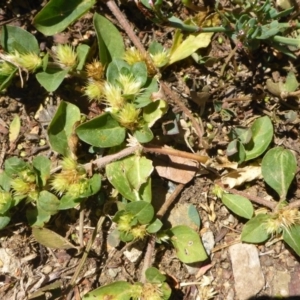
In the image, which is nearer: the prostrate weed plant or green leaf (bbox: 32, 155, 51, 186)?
the prostrate weed plant

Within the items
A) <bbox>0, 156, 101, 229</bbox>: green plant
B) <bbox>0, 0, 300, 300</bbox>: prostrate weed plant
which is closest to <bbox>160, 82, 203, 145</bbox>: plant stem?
<bbox>0, 0, 300, 300</bbox>: prostrate weed plant

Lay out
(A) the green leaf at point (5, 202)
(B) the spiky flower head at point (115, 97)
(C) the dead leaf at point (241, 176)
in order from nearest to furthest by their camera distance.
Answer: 1. (B) the spiky flower head at point (115, 97)
2. (A) the green leaf at point (5, 202)
3. (C) the dead leaf at point (241, 176)

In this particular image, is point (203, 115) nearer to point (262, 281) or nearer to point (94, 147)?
point (94, 147)

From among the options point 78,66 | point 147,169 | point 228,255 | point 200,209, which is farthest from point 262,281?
point 78,66

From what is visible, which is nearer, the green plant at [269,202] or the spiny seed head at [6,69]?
the spiny seed head at [6,69]

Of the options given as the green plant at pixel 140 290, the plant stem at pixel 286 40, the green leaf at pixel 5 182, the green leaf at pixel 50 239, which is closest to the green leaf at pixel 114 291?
the green plant at pixel 140 290

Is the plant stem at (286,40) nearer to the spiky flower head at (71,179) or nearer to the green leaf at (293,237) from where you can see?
the green leaf at (293,237)

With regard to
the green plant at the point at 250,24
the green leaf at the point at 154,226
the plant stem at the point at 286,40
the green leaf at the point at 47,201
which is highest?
the green plant at the point at 250,24

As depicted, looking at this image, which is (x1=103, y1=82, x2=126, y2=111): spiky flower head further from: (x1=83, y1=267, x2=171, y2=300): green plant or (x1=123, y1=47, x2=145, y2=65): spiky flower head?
(x1=83, y1=267, x2=171, y2=300): green plant
